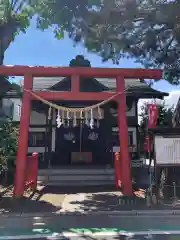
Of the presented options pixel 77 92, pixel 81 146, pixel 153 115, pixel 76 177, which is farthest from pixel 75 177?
pixel 153 115

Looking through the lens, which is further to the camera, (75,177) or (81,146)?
(81,146)

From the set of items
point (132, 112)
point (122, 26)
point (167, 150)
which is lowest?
point (167, 150)

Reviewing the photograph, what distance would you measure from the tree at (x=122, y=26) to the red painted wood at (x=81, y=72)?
1154mm

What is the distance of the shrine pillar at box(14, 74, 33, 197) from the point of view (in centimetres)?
1031

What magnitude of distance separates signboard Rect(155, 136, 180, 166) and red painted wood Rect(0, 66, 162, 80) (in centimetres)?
249

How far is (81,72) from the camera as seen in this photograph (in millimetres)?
10859

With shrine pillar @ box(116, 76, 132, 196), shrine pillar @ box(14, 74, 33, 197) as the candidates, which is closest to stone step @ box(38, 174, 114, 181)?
shrine pillar @ box(116, 76, 132, 196)

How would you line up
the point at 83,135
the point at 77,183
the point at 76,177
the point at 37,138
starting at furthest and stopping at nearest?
the point at 83,135 → the point at 37,138 → the point at 76,177 → the point at 77,183

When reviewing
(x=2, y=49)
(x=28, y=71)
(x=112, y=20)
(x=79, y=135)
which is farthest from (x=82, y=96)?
(x=79, y=135)

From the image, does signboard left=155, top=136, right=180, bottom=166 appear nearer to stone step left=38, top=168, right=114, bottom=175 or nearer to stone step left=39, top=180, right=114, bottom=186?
stone step left=39, top=180, right=114, bottom=186

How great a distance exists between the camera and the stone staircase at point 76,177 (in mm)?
14500

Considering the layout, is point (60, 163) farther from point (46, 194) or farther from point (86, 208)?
point (86, 208)

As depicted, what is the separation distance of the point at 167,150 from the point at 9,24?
23.9ft

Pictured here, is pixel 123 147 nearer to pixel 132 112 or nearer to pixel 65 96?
pixel 65 96
